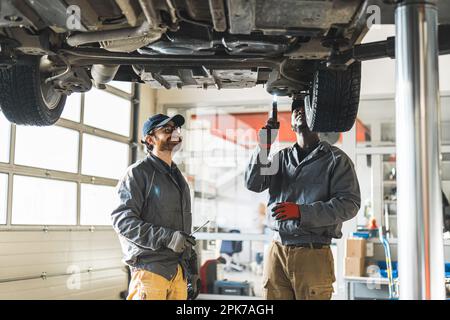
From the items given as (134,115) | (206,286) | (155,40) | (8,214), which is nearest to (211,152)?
(134,115)

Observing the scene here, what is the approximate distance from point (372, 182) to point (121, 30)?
17.1ft

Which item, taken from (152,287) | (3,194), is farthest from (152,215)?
(3,194)

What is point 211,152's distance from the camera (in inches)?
289

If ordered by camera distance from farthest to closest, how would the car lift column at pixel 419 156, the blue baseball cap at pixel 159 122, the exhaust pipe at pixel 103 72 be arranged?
the blue baseball cap at pixel 159 122, the exhaust pipe at pixel 103 72, the car lift column at pixel 419 156

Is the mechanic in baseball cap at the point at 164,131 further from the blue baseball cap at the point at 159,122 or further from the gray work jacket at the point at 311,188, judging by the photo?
the gray work jacket at the point at 311,188

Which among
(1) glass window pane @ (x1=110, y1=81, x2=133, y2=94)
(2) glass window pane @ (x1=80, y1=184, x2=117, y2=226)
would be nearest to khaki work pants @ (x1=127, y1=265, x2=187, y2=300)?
(2) glass window pane @ (x1=80, y1=184, x2=117, y2=226)

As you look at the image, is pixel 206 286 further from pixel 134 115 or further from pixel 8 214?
pixel 8 214

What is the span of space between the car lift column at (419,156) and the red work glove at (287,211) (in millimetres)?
1339

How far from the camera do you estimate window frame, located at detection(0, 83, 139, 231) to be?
15.2 feet

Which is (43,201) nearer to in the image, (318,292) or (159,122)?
(159,122)

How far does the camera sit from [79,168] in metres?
5.74

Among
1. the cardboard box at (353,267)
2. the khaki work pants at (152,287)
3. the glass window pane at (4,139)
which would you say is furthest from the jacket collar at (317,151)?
the cardboard box at (353,267)

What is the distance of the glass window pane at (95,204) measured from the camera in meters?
5.91

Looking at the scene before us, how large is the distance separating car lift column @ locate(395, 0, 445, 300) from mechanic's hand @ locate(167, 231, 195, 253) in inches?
64.3
